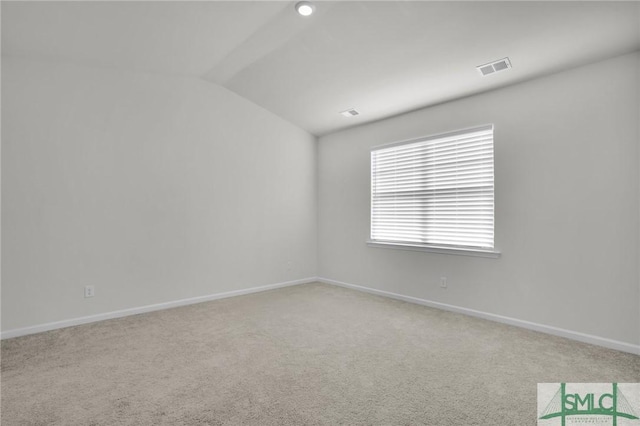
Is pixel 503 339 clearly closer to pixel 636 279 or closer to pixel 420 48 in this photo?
pixel 636 279

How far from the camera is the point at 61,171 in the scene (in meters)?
3.33

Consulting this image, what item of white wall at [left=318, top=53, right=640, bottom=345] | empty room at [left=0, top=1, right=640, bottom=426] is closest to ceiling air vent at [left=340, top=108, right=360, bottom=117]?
empty room at [left=0, top=1, right=640, bottom=426]

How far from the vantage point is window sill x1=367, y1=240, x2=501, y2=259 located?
3.46 m

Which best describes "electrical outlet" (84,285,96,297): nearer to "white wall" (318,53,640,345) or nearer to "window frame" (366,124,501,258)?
"window frame" (366,124,501,258)

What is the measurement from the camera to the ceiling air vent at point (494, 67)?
2979mm

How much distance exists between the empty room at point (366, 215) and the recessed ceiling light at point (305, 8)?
16 millimetres

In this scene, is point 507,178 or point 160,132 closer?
point 507,178

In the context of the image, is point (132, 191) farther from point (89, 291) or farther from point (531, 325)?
point (531, 325)

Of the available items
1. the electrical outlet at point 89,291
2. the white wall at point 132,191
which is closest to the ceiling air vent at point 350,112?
the white wall at point 132,191

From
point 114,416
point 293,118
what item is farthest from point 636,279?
point 293,118

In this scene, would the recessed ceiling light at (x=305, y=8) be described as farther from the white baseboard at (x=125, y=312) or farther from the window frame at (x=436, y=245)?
the white baseboard at (x=125, y=312)

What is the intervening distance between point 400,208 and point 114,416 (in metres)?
3.61

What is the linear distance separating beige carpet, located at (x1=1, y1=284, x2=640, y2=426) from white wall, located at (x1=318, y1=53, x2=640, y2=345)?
0.32 metres

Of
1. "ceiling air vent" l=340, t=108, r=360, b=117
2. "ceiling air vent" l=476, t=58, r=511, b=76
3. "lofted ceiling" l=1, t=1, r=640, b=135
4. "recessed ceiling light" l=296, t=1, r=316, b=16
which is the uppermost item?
"recessed ceiling light" l=296, t=1, r=316, b=16
